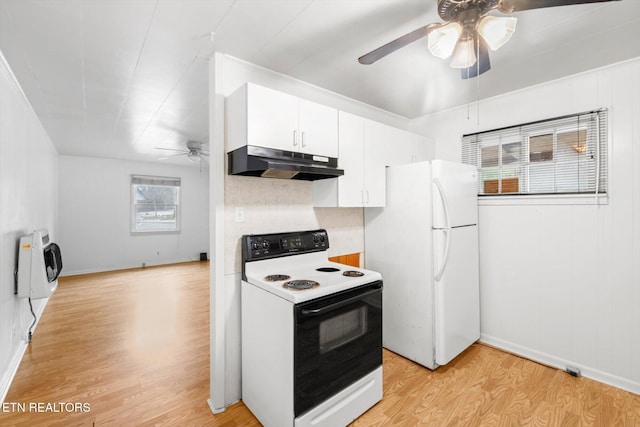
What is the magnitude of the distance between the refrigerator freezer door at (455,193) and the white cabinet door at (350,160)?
62cm

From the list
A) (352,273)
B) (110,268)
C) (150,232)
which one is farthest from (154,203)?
(352,273)

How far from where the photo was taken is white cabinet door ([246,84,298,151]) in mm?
1840

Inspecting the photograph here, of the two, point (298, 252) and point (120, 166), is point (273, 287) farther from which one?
point (120, 166)

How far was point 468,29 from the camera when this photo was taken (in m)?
1.46

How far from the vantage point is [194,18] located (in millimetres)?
1688

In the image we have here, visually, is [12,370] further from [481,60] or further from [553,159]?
[553,159]

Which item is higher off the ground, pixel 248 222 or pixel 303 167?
pixel 303 167

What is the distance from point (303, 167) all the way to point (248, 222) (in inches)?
24.1

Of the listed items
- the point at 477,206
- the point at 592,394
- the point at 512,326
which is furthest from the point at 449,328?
the point at 477,206

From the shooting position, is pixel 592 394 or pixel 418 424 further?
pixel 592 394

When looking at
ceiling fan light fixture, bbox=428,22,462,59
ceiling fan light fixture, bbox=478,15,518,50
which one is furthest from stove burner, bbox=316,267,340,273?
ceiling fan light fixture, bbox=478,15,518,50

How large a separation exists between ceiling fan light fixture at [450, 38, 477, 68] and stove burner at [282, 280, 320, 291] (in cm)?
160

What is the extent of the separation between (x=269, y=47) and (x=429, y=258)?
6.72 feet

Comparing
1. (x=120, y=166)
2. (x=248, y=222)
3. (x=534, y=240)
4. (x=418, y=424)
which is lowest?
(x=418, y=424)
